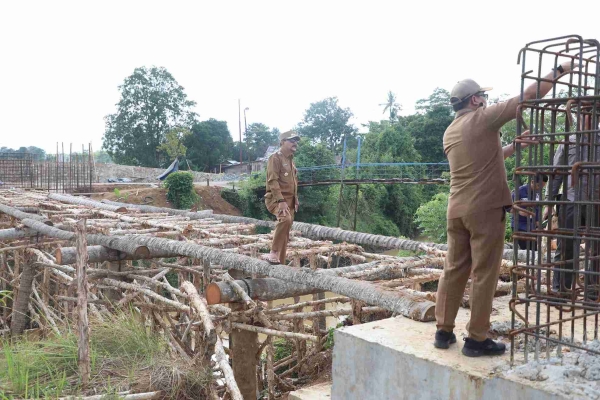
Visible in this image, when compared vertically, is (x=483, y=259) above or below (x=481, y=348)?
above

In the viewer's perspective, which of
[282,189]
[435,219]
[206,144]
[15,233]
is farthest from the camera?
[206,144]

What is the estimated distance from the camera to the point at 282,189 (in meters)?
5.28

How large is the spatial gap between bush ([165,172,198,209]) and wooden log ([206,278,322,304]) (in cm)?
1945

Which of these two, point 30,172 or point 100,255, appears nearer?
point 100,255

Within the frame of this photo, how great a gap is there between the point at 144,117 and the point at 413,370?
39.4 metres

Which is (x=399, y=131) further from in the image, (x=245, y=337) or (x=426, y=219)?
(x=245, y=337)

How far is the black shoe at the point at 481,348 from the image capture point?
3.09 meters

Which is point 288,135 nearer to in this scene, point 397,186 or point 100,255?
point 100,255

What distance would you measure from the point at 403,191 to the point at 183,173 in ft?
38.4

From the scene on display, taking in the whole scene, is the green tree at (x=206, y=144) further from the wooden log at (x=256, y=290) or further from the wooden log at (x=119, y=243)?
the wooden log at (x=256, y=290)

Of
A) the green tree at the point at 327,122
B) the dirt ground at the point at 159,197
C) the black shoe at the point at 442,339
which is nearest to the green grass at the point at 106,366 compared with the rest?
the black shoe at the point at 442,339

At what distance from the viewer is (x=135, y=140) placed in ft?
133

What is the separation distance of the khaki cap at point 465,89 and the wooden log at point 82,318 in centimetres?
364

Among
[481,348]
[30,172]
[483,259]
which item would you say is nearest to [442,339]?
[481,348]
